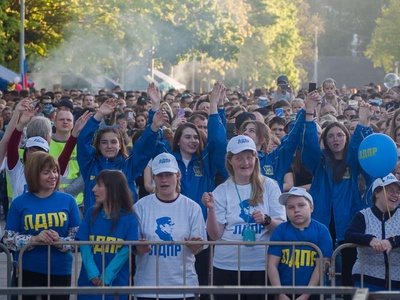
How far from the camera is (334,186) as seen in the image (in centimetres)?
970

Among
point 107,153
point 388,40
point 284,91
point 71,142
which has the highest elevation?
point 388,40

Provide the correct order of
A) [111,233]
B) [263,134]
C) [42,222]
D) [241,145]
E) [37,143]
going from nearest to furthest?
[111,233] → [42,222] → [241,145] → [37,143] → [263,134]

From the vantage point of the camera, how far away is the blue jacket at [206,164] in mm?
9523

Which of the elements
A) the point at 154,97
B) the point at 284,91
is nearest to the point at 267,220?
the point at 154,97

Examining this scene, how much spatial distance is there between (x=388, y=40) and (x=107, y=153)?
70.1 metres

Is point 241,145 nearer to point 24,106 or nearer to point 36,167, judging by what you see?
point 36,167

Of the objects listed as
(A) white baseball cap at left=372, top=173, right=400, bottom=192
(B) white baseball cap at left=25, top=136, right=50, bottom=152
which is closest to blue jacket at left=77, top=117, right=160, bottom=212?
(B) white baseball cap at left=25, top=136, right=50, bottom=152

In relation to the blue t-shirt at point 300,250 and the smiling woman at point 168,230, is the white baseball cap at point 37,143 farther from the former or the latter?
the blue t-shirt at point 300,250

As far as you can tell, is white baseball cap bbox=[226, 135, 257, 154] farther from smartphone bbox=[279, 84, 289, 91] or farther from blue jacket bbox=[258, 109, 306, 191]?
smartphone bbox=[279, 84, 289, 91]

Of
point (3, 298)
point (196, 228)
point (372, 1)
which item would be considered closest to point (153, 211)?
point (196, 228)

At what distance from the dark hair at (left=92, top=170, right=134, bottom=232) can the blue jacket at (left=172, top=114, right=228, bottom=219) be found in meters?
1.60

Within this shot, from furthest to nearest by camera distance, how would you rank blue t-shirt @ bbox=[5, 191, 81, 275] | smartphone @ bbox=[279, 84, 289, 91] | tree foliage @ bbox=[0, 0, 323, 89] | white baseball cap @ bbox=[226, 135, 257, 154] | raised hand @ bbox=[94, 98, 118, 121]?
tree foliage @ bbox=[0, 0, 323, 89]
smartphone @ bbox=[279, 84, 289, 91]
raised hand @ bbox=[94, 98, 118, 121]
white baseball cap @ bbox=[226, 135, 257, 154]
blue t-shirt @ bbox=[5, 191, 81, 275]

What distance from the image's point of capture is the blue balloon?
28.5 feet

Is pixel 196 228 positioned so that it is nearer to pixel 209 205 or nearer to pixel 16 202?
pixel 209 205
